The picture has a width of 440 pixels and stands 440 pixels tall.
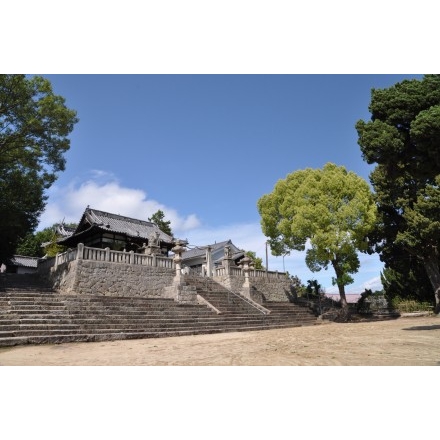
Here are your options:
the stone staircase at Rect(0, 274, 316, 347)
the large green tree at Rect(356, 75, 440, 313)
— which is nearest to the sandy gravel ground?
the stone staircase at Rect(0, 274, 316, 347)

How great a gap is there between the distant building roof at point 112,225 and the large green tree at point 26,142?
4869mm

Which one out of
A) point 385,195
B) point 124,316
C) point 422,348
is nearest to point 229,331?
point 124,316

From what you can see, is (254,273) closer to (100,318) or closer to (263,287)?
(263,287)

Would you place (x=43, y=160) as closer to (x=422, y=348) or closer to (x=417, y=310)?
(x=422, y=348)

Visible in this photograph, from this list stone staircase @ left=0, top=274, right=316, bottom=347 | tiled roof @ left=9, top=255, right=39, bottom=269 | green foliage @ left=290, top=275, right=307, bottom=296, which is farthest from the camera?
tiled roof @ left=9, top=255, right=39, bottom=269

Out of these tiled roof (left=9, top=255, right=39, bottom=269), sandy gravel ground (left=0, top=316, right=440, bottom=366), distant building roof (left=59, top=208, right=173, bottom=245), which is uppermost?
distant building roof (left=59, top=208, right=173, bottom=245)

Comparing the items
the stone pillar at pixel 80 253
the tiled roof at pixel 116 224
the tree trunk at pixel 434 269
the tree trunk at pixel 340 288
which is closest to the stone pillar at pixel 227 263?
the tiled roof at pixel 116 224

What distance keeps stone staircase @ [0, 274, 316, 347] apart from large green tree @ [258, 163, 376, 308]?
5.73 metres

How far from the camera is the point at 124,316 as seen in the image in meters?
11.8

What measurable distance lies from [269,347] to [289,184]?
51.0 feet

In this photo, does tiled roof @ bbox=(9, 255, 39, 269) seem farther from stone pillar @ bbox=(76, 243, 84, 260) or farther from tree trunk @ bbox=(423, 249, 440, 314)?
tree trunk @ bbox=(423, 249, 440, 314)

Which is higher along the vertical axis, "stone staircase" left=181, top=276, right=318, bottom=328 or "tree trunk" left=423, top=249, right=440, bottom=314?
"tree trunk" left=423, top=249, right=440, bottom=314

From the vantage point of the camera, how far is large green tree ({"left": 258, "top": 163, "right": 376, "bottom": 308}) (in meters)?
20.1

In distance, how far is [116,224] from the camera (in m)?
24.0
